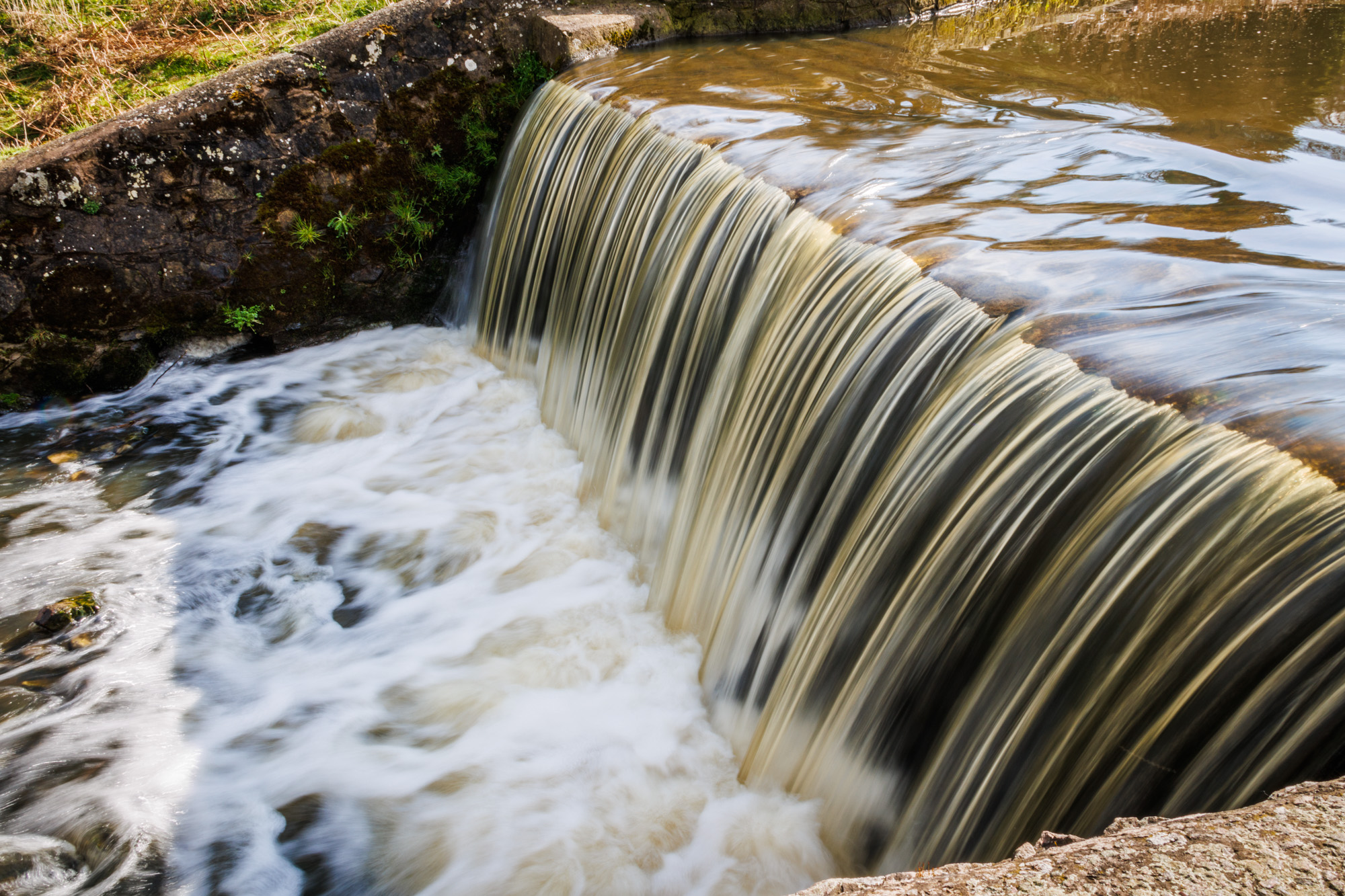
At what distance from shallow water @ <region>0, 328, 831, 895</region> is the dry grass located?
2.46 meters

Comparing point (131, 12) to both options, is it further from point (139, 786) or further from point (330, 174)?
point (139, 786)

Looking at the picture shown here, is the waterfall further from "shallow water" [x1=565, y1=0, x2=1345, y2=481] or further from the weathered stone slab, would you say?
the weathered stone slab

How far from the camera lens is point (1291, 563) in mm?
1541

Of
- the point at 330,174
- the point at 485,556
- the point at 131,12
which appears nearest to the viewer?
the point at 485,556

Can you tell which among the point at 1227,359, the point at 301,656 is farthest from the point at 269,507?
the point at 1227,359

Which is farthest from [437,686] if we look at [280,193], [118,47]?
[118,47]

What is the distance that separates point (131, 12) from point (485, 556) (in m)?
6.84

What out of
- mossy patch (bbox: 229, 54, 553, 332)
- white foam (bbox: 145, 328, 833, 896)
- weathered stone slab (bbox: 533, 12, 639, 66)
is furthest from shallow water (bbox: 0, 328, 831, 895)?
weathered stone slab (bbox: 533, 12, 639, 66)

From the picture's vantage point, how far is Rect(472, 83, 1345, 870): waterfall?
1.61 meters

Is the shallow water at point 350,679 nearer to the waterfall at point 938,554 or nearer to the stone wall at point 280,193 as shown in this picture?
the waterfall at point 938,554

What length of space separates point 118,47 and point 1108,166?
A: 7467 millimetres

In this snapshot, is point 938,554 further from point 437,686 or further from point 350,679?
point 350,679

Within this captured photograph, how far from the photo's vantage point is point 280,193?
5.60m

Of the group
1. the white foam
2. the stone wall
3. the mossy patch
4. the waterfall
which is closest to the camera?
the waterfall
